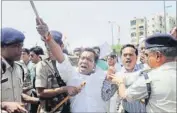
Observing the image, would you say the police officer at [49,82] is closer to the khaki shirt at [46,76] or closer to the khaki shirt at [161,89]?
the khaki shirt at [46,76]

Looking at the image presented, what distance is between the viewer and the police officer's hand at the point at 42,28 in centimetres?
372

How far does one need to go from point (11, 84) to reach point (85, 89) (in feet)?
2.90

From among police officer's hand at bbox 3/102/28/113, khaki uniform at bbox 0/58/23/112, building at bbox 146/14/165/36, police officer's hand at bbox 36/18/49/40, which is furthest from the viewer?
building at bbox 146/14/165/36

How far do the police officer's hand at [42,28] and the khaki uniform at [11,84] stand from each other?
0.40 metres

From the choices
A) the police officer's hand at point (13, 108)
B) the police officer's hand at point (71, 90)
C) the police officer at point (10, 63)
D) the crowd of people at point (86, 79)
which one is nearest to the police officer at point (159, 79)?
the crowd of people at point (86, 79)

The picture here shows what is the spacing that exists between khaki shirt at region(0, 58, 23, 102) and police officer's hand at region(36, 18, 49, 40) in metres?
0.40

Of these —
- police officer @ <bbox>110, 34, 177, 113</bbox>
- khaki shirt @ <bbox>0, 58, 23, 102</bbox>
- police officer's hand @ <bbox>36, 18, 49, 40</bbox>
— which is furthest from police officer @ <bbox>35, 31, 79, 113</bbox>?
police officer @ <bbox>110, 34, 177, 113</bbox>

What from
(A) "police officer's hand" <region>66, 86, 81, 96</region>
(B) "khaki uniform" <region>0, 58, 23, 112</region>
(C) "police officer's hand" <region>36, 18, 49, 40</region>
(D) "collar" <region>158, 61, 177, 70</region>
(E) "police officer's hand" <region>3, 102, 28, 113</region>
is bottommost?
(E) "police officer's hand" <region>3, 102, 28, 113</region>

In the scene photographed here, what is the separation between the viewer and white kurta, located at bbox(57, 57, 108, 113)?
393 cm

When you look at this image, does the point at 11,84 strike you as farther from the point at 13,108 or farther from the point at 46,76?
the point at 46,76

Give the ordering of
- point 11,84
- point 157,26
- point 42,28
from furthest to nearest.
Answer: point 157,26 → point 42,28 → point 11,84

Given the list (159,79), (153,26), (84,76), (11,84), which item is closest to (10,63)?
(11,84)

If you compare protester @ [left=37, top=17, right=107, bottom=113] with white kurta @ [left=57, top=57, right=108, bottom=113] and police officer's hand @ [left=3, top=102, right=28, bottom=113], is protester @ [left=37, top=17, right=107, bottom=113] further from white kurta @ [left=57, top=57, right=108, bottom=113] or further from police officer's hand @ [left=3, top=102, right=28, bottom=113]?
police officer's hand @ [left=3, top=102, right=28, bottom=113]

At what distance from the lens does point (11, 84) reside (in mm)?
3469
